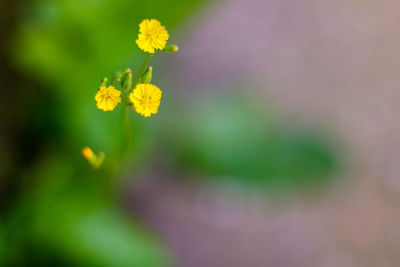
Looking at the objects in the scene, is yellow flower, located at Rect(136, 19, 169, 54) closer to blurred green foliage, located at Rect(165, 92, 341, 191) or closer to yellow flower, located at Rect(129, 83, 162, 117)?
yellow flower, located at Rect(129, 83, 162, 117)

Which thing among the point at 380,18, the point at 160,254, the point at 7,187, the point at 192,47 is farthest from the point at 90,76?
the point at 380,18

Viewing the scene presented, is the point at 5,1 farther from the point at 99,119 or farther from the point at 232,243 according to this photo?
the point at 232,243

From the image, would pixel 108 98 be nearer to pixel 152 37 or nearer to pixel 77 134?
pixel 152 37

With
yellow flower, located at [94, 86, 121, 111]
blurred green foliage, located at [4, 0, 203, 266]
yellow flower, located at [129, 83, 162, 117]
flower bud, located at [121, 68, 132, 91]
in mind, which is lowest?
yellow flower, located at [94, 86, 121, 111]

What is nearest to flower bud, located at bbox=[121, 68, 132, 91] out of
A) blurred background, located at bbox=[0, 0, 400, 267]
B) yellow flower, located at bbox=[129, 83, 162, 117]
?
yellow flower, located at bbox=[129, 83, 162, 117]

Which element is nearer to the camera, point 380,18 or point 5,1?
point 5,1

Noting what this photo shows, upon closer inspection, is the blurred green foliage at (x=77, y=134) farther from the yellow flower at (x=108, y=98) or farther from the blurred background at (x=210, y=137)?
the yellow flower at (x=108, y=98)
